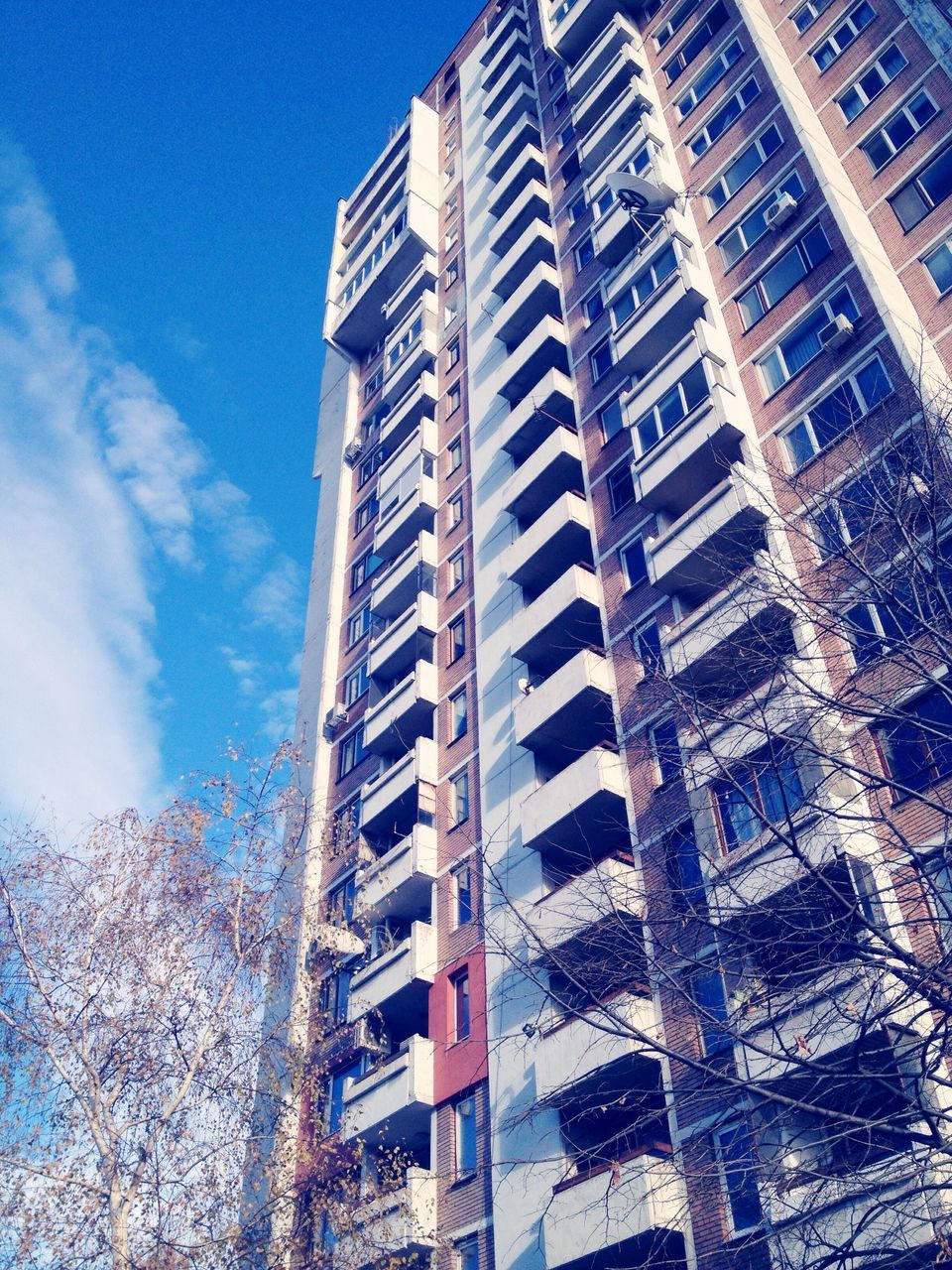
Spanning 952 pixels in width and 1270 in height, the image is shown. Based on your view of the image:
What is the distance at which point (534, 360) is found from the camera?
30.2 m

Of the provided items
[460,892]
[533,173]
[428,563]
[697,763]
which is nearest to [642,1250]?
[697,763]

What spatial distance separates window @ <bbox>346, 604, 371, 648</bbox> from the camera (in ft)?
112

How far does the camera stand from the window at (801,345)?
22391 mm

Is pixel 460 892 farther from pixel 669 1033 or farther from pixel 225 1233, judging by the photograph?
pixel 225 1233

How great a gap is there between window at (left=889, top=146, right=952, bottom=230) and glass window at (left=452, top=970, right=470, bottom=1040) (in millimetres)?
17102

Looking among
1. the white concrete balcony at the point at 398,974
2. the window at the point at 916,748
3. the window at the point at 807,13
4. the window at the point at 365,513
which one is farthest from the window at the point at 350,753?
the window at the point at 807,13

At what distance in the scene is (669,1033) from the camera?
1752 cm

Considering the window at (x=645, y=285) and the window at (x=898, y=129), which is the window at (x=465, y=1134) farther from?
the window at (x=898, y=129)

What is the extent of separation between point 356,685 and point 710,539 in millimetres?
14430

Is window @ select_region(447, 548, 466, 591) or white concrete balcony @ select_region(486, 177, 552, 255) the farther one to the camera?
white concrete balcony @ select_region(486, 177, 552, 255)

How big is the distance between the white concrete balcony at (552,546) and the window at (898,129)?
31.2 feet

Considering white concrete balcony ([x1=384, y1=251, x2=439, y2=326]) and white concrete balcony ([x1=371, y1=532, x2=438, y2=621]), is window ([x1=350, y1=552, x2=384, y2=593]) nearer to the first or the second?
white concrete balcony ([x1=371, y1=532, x2=438, y2=621])

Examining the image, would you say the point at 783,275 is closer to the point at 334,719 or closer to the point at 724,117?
the point at 724,117

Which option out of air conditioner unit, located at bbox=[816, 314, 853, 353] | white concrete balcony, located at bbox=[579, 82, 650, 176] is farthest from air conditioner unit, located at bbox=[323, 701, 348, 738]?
white concrete balcony, located at bbox=[579, 82, 650, 176]
